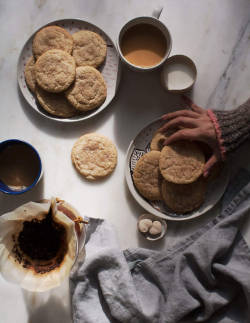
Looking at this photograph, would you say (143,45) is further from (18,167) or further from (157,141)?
(18,167)

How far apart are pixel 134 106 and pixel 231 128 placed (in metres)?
0.28

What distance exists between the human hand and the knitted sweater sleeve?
0.01 m

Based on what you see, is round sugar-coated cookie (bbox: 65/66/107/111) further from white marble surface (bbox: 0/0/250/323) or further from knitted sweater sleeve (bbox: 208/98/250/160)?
knitted sweater sleeve (bbox: 208/98/250/160)

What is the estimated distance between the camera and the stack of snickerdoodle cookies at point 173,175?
0.95m

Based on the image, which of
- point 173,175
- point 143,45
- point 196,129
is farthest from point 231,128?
point 143,45

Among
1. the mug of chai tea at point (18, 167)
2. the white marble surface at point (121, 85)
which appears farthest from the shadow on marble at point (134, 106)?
the mug of chai tea at point (18, 167)

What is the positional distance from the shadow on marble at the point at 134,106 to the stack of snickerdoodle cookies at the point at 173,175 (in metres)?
0.07

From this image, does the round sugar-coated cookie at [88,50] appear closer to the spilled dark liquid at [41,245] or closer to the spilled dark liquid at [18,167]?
the spilled dark liquid at [18,167]

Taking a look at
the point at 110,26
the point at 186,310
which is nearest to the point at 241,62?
the point at 110,26

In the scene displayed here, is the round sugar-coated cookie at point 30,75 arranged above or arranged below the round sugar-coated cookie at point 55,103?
above

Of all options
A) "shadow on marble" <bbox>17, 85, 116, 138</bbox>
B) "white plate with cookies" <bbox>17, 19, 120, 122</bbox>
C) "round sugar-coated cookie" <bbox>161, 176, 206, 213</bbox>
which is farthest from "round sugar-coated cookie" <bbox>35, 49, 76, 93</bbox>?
"round sugar-coated cookie" <bbox>161, 176, 206, 213</bbox>

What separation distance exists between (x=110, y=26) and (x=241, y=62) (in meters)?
0.39

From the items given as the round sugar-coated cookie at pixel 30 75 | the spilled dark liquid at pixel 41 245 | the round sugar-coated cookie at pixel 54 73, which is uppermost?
the round sugar-coated cookie at pixel 54 73

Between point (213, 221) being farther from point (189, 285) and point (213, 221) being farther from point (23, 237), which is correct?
point (23, 237)
